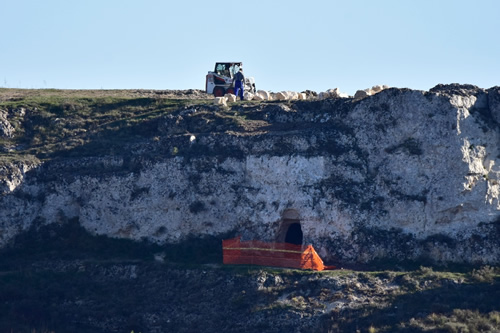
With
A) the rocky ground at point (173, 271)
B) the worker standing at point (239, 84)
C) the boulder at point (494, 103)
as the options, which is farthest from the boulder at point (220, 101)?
the boulder at point (494, 103)

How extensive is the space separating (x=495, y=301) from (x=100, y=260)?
628 inches

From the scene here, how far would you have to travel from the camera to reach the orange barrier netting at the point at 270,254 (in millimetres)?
38312

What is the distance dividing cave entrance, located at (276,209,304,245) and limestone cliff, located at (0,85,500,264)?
0.13 metres

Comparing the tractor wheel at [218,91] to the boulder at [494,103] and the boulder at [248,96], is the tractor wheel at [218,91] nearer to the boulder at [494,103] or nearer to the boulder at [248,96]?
the boulder at [248,96]

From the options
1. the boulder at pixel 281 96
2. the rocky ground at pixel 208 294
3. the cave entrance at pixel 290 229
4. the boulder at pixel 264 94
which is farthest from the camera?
the boulder at pixel 264 94

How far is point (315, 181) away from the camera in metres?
40.8

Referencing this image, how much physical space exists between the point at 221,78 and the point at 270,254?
640 inches

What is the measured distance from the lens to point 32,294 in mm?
38594

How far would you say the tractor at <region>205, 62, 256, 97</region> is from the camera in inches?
2078

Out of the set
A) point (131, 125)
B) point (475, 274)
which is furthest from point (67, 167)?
point (475, 274)

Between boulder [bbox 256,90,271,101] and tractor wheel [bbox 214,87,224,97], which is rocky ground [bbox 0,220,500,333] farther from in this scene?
tractor wheel [bbox 214,87,224,97]

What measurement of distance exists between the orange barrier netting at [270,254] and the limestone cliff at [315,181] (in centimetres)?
86

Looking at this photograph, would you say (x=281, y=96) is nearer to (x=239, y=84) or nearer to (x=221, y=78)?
(x=239, y=84)

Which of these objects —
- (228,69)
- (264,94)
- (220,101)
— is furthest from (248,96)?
(228,69)
